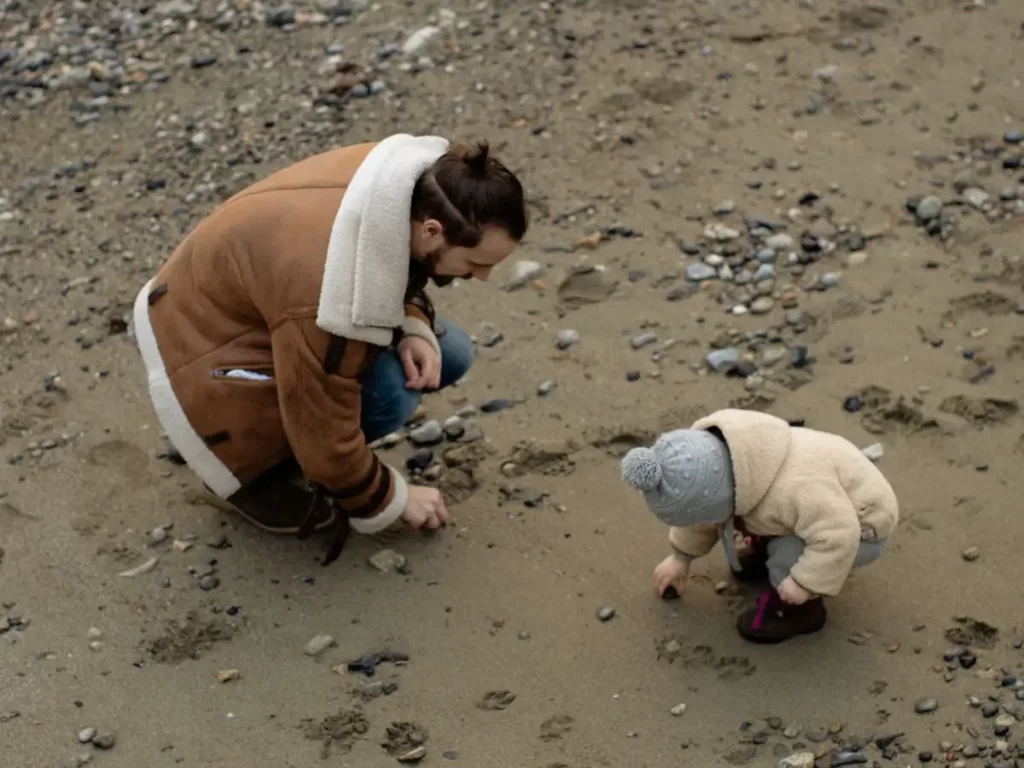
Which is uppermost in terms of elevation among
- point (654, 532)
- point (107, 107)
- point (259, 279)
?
point (259, 279)

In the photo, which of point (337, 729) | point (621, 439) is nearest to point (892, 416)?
point (621, 439)

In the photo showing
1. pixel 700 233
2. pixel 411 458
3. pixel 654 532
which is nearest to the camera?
pixel 654 532

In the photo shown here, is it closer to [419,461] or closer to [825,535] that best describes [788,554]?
[825,535]

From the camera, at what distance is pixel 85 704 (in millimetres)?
3178

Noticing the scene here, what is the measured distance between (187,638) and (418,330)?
99 cm

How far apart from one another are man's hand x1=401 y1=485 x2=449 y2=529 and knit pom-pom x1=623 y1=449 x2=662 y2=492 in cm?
85

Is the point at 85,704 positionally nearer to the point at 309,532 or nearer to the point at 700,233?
the point at 309,532

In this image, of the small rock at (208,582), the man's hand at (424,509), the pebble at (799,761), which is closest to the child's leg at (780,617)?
the pebble at (799,761)

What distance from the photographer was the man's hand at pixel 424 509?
11.8 feet

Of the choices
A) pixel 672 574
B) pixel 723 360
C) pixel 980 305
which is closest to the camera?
pixel 672 574

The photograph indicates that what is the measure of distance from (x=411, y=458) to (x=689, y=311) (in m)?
1.08

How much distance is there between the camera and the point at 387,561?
3559mm

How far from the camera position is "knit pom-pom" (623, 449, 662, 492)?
9.44ft

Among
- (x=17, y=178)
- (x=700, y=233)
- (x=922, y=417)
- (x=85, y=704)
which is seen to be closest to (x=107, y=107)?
(x=17, y=178)
